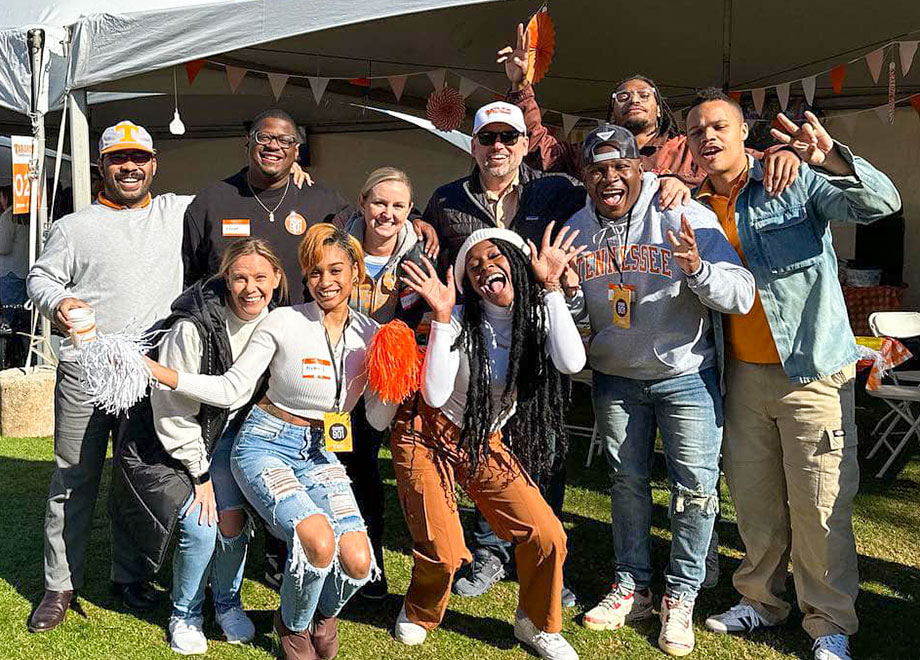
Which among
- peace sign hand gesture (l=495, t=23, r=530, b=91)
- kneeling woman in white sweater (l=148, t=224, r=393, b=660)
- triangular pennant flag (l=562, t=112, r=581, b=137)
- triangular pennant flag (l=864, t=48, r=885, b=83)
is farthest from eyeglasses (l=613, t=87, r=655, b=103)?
triangular pennant flag (l=562, t=112, r=581, b=137)

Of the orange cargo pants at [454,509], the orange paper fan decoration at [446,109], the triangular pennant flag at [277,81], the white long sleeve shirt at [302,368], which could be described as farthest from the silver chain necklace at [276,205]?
the orange paper fan decoration at [446,109]

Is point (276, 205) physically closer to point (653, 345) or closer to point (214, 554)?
point (214, 554)

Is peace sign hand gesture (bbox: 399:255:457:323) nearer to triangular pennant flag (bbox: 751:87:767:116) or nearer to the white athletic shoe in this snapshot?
the white athletic shoe

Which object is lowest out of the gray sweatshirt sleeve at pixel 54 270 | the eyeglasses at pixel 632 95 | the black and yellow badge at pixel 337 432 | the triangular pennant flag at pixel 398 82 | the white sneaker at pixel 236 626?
the white sneaker at pixel 236 626

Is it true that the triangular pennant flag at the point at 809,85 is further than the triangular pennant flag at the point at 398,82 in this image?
No

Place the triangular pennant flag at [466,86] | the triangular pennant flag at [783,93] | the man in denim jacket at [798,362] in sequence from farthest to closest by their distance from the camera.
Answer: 1. the triangular pennant flag at [783,93]
2. the triangular pennant flag at [466,86]
3. the man in denim jacket at [798,362]

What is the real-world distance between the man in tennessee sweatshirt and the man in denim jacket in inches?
4.2

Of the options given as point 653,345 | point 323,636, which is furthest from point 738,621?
point 323,636

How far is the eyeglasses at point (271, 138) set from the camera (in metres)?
3.34

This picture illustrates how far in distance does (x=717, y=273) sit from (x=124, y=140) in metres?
2.21

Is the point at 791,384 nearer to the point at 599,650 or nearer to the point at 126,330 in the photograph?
the point at 599,650

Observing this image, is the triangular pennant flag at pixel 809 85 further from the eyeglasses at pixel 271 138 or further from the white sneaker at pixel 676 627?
the white sneaker at pixel 676 627

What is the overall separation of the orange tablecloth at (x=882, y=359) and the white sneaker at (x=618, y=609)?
260cm

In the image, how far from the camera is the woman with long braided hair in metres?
2.90
